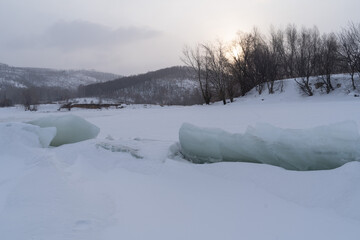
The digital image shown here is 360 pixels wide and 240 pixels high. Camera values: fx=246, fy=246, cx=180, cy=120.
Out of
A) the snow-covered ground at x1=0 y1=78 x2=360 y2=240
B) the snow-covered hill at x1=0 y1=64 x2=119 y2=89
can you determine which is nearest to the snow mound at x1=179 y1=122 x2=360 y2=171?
the snow-covered ground at x1=0 y1=78 x2=360 y2=240

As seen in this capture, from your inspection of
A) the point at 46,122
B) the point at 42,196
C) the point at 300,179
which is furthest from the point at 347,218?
the point at 46,122

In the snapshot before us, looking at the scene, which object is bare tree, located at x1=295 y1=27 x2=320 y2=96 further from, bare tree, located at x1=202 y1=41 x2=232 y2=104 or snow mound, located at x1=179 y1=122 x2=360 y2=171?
snow mound, located at x1=179 y1=122 x2=360 y2=171

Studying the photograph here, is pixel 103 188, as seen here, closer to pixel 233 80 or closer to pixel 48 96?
pixel 233 80

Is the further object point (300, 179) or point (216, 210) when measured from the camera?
point (300, 179)

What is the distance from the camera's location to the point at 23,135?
20.1 ft

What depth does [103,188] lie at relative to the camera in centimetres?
369

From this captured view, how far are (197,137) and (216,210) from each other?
2.06 m

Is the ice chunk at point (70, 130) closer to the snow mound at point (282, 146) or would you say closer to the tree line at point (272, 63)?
the snow mound at point (282, 146)

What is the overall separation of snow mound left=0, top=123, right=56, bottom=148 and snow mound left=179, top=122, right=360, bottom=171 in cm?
375

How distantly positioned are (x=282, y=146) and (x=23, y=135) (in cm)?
596

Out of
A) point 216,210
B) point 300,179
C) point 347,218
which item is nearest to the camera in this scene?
point 347,218

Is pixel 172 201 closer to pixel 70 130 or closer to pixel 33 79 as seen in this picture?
pixel 70 130

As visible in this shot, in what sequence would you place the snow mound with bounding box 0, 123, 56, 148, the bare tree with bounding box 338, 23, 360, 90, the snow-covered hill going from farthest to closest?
1. the snow-covered hill
2. the bare tree with bounding box 338, 23, 360, 90
3. the snow mound with bounding box 0, 123, 56, 148

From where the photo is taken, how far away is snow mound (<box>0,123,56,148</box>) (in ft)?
19.3
